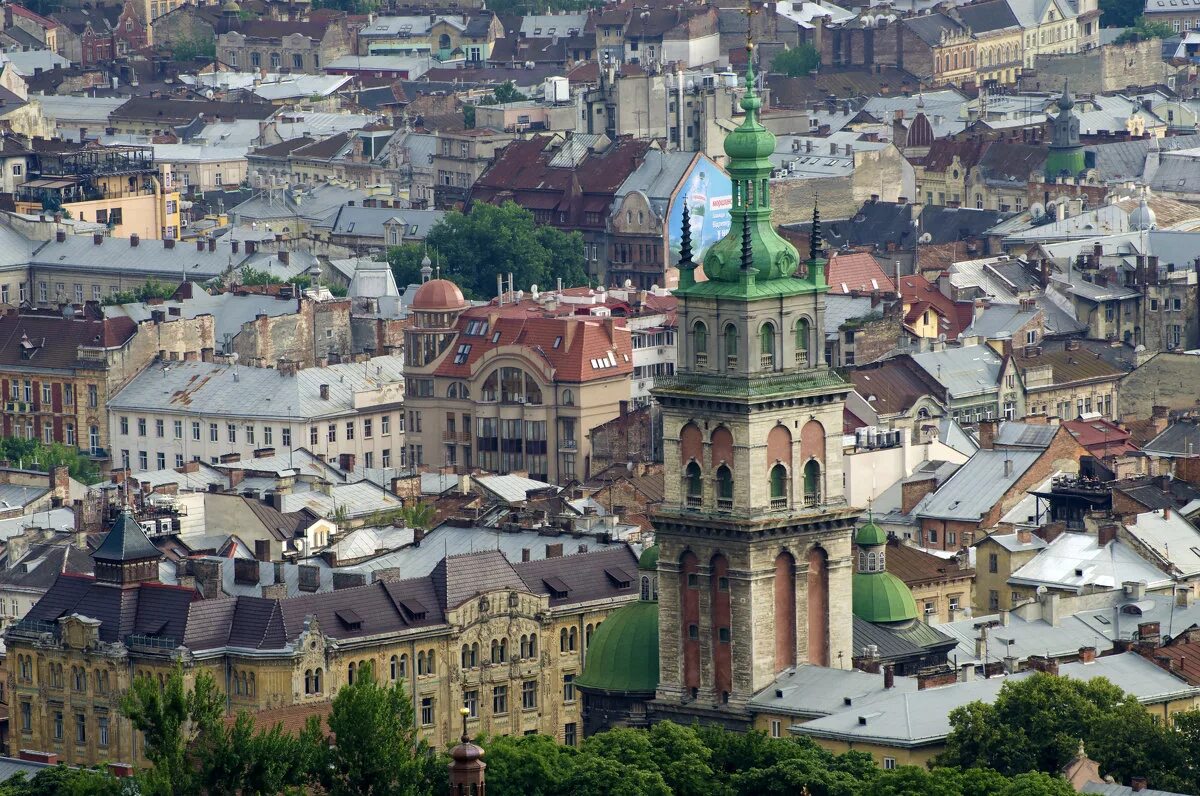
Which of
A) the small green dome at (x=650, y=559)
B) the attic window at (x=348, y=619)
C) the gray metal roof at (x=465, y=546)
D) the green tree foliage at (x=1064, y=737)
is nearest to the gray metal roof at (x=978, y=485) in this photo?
the gray metal roof at (x=465, y=546)

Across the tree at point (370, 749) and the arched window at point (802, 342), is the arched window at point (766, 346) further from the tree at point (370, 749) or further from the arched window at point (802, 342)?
the tree at point (370, 749)

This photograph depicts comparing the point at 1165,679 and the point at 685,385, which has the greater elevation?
the point at 685,385

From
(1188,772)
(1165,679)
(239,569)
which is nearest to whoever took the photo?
(1188,772)

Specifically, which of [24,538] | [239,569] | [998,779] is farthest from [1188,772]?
[24,538]

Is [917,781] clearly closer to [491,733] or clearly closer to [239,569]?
[491,733]

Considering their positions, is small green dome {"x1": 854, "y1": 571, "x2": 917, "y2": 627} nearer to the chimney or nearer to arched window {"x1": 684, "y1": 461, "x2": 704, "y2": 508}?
arched window {"x1": 684, "y1": 461, "x2": 704, "y2": 508}

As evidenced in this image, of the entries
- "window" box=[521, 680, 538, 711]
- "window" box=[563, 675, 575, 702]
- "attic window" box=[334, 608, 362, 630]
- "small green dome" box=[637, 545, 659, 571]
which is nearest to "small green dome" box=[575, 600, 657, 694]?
"small green dome" box=[637, 545, 659, 571]
